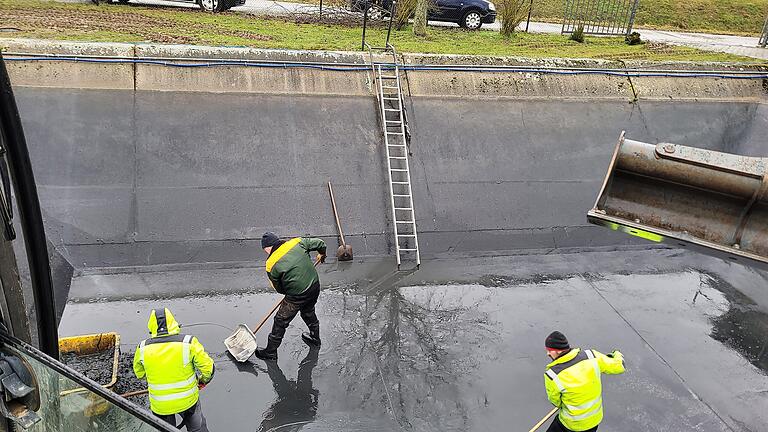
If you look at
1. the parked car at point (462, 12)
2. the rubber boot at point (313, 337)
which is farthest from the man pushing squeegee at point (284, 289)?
the parked car at point (462, 12)

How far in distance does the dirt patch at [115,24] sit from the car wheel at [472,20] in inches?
263

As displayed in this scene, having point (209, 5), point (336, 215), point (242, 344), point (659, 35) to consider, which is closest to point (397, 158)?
point (336, 215)

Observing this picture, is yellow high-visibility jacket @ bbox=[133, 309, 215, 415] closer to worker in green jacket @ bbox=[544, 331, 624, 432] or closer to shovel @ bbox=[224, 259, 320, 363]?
shovel @ bbox=[224, 259, 320, 363]

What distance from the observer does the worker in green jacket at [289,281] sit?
6.72m

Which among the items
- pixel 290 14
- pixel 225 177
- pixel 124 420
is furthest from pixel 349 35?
pixel 124 420

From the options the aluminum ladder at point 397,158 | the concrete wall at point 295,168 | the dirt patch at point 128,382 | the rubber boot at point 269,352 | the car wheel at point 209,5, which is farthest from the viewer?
the car wheel at point 209,5

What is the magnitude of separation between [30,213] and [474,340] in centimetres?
534

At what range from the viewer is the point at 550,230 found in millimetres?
10469

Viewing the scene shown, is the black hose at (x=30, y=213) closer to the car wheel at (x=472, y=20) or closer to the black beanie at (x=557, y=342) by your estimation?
the black beanie at (x=557, y=342)

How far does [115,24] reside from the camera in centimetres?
1298

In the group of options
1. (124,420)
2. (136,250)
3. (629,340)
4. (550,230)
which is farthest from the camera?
(550,230)

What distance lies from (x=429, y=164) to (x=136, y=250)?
4.85 m

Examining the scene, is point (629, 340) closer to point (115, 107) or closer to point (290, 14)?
point (115, 107)

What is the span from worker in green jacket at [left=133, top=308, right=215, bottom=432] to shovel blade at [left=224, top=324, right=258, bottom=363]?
4.79 ft
